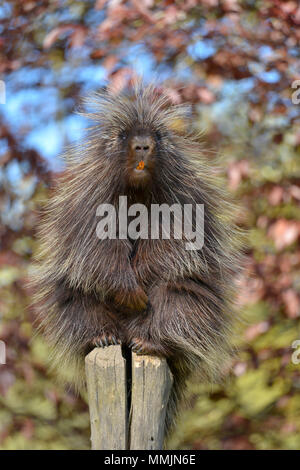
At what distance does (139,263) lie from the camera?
2.92 m

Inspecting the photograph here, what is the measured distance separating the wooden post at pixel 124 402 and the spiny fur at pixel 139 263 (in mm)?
135

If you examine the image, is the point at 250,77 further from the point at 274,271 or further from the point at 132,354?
the point at 132,354

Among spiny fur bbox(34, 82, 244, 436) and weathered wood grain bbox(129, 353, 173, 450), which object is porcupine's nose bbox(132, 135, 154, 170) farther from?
weathered wood grain bbox(129, 353, 173, 450)

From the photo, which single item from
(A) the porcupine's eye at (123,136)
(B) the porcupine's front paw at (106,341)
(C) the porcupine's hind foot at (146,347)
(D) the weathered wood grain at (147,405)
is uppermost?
(A) the porcupine's eye at (123,136)

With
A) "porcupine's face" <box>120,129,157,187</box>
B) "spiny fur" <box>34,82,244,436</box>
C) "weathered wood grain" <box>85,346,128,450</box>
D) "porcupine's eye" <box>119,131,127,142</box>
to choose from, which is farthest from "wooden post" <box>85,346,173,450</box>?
"porcupine's eye" <box>119,131,127,142</box>

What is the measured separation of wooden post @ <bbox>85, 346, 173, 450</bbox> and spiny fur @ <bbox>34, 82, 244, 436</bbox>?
5.3 inches

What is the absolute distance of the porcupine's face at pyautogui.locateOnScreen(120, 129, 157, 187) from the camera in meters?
2.78

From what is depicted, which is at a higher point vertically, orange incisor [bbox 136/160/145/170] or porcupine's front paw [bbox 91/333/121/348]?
orange incisor [bbox 136/160/145/170]

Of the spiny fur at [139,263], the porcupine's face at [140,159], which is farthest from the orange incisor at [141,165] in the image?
the spiny fur at [139,263]

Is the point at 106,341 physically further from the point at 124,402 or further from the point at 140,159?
the point at 140,159

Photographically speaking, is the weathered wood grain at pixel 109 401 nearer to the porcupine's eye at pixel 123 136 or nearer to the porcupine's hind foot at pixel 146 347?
the porcupine's hind foot at pixel 146 347

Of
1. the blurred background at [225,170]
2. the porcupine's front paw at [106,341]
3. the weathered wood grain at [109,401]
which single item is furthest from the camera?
the blurred background at [225,170]

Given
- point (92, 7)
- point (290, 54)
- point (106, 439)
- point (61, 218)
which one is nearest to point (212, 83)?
point (290, 54)

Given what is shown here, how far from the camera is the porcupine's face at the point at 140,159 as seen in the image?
2.78 m
